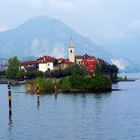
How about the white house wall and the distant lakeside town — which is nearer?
the distant lakeside town

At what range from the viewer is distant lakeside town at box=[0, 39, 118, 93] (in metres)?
91.1

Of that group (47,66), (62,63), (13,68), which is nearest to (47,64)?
(47,66)

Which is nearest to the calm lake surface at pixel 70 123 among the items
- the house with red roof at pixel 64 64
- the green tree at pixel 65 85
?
the green tree at pixel 65 85

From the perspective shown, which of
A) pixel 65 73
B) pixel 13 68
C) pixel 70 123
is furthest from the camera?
pixel 13 68

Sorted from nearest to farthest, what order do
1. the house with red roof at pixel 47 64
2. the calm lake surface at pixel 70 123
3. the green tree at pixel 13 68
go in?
the calm lake surface at pixel 70 123 < the green tree at pixel 13 68 < the house with red roof at pixel 47 64

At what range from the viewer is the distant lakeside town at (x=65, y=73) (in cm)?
9106

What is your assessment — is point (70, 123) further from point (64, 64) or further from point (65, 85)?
point (64, 64)

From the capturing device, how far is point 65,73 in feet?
470

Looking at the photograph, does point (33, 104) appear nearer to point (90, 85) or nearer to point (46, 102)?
point (46, 102)

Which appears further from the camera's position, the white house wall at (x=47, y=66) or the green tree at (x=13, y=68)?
the white house wall at (x=47, y=66)

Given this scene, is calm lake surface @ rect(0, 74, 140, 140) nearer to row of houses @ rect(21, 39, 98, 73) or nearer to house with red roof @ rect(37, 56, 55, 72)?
row of houses @ rect(21, 39, 98, 73)

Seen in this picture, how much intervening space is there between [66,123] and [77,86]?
4793 centimetres

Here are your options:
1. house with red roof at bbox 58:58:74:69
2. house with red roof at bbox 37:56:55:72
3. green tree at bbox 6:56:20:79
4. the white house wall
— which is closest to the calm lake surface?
house with red roof at bbox 58:58:74:69

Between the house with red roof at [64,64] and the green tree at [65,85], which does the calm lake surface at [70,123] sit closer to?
the green tree at [65,85]
